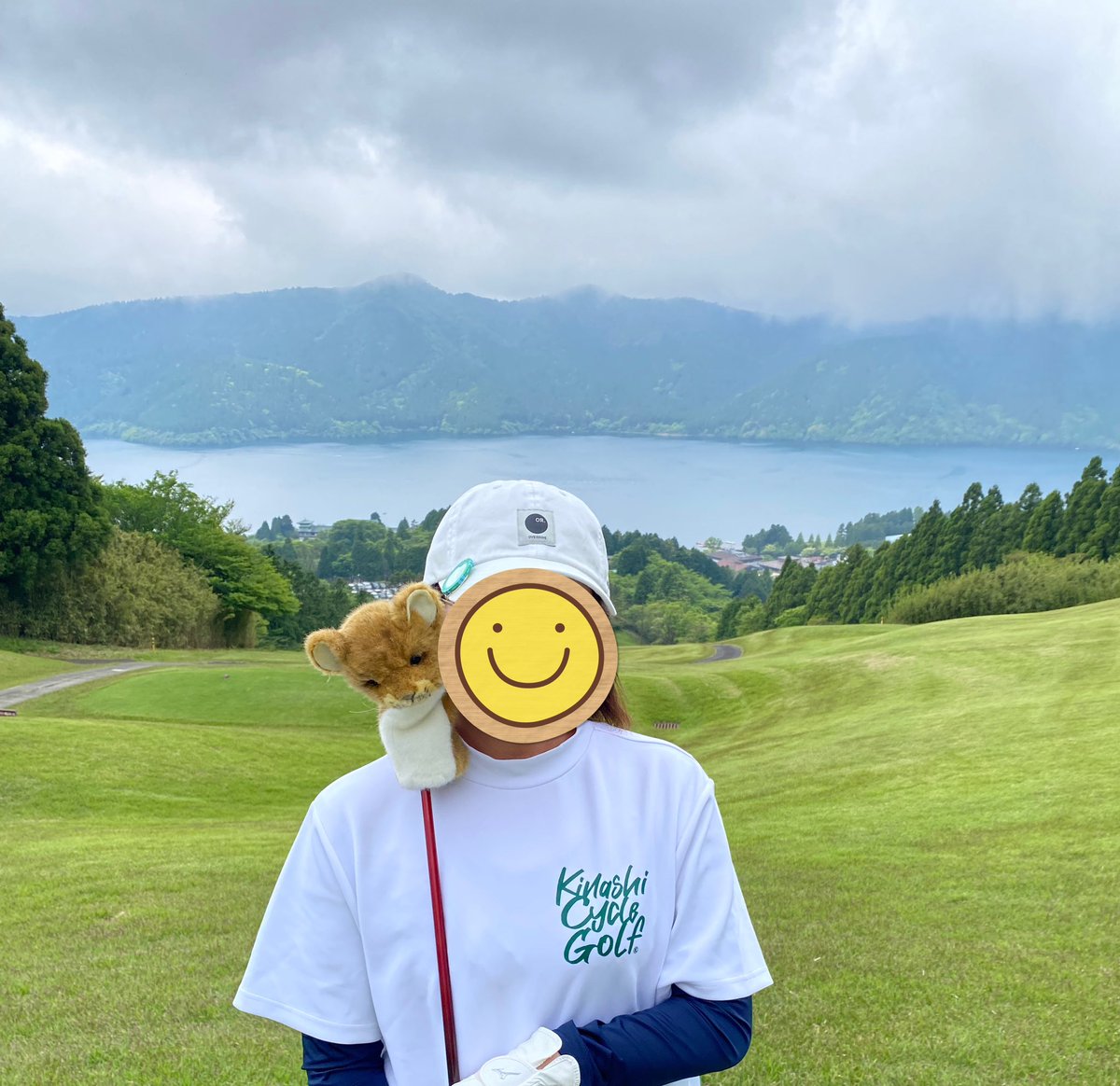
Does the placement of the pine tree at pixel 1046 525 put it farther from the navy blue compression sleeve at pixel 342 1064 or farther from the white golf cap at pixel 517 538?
the navy blue compression sleeve at pixel 342 1064

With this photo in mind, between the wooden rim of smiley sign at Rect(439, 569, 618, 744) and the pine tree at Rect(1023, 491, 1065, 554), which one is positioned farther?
the pine tree at Rect(1023, 491, 1065, 554)

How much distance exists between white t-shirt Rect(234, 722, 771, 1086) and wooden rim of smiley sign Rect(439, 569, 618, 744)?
141 mm

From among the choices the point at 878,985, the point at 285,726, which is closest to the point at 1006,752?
the point at 878,985

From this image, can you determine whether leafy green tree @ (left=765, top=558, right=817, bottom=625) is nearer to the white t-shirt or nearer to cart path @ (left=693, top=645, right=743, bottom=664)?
cart path @ (left=693, top=645, right=743, bottom=664)

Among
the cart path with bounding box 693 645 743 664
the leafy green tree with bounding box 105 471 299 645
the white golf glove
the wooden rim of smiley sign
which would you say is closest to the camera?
the white golf glove

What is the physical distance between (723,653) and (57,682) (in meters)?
27.3

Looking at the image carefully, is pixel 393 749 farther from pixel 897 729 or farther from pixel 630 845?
pixel 897 729

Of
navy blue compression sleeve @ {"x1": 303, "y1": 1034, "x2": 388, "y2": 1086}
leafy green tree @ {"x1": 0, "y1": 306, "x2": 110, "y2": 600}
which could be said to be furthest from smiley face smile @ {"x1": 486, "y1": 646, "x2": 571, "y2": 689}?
leafy green tree @ {"x1": 0, "y1": 306, "x2": 110, "y2": 600}

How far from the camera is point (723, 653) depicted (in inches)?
1676

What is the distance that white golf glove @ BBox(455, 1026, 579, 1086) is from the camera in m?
1.54

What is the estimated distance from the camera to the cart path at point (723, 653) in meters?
40.5

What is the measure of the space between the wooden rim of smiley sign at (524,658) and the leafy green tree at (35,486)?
37.7m

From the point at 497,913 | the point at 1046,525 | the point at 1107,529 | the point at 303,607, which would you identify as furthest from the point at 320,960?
the point at 303,607

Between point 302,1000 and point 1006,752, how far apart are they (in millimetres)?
15226
